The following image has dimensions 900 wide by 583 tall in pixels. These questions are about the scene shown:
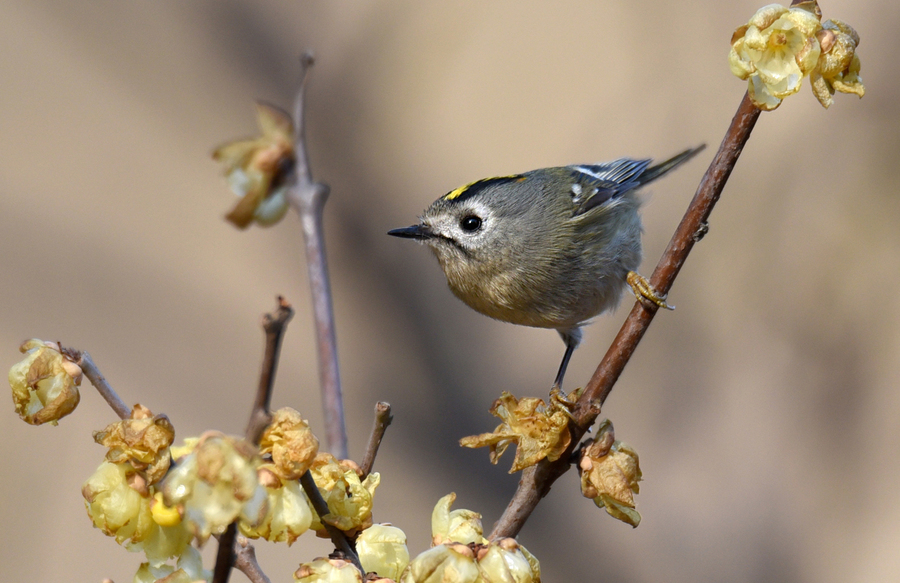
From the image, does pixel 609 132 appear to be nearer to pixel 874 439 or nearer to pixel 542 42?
pixel 542 42

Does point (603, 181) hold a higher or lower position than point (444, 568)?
higher

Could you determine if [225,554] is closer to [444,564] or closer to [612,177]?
[444,564]

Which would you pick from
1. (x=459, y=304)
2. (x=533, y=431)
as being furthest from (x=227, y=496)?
(x=459, y=304)

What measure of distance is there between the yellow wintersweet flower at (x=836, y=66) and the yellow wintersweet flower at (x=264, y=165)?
1.03 feet

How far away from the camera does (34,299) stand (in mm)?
1861

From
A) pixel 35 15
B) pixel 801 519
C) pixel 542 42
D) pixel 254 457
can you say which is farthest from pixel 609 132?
pixel 254 457

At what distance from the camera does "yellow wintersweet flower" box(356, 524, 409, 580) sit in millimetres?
466

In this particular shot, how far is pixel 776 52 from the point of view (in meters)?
0.47

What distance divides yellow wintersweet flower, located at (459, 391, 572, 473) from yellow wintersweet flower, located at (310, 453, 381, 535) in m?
0.14

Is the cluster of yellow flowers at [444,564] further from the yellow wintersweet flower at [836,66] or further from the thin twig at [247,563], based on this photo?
the yellow wintersweet flower at [836,66]

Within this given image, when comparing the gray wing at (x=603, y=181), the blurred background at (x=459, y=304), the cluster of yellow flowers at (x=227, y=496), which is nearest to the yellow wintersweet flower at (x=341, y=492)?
the cluster of yellow flowers at (x=227, y=496)

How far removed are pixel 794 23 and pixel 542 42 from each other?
5.36 ft

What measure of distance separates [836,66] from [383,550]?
386 millimetres

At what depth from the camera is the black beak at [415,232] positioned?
4.12ft
